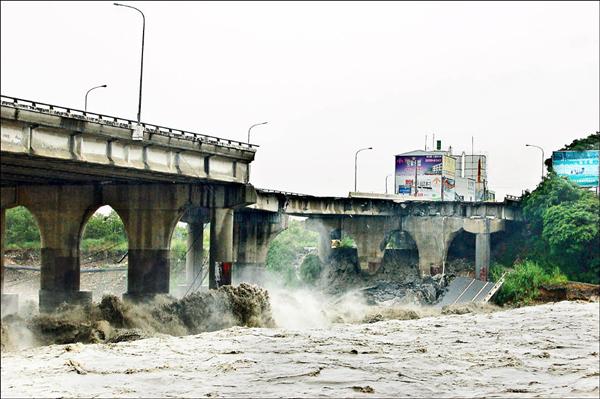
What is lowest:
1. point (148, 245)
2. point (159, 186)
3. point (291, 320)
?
point (291, 320)

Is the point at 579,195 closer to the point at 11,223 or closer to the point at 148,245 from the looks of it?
the point at 148,245

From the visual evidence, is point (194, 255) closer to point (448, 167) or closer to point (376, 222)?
point (376, 222)

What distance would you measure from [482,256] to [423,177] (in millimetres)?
56001

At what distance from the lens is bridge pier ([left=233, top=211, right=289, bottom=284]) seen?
8894cm

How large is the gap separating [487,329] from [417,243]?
4347cm

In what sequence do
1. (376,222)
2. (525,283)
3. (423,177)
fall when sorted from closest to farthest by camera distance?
(525,283) < (376,222) < (423,177)

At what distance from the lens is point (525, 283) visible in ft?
262

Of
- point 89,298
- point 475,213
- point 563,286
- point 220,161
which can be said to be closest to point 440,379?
point 220,161

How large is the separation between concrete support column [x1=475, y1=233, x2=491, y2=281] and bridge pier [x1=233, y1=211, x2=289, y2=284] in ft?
62.4

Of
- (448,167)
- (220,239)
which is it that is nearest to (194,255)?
(220,239)

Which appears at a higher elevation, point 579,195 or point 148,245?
point 579,195

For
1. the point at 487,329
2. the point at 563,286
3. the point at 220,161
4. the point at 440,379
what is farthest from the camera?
the point at 563,286

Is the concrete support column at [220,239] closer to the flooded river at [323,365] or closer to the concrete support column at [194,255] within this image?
the flooded river at [323,365]

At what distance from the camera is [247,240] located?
89562mm
